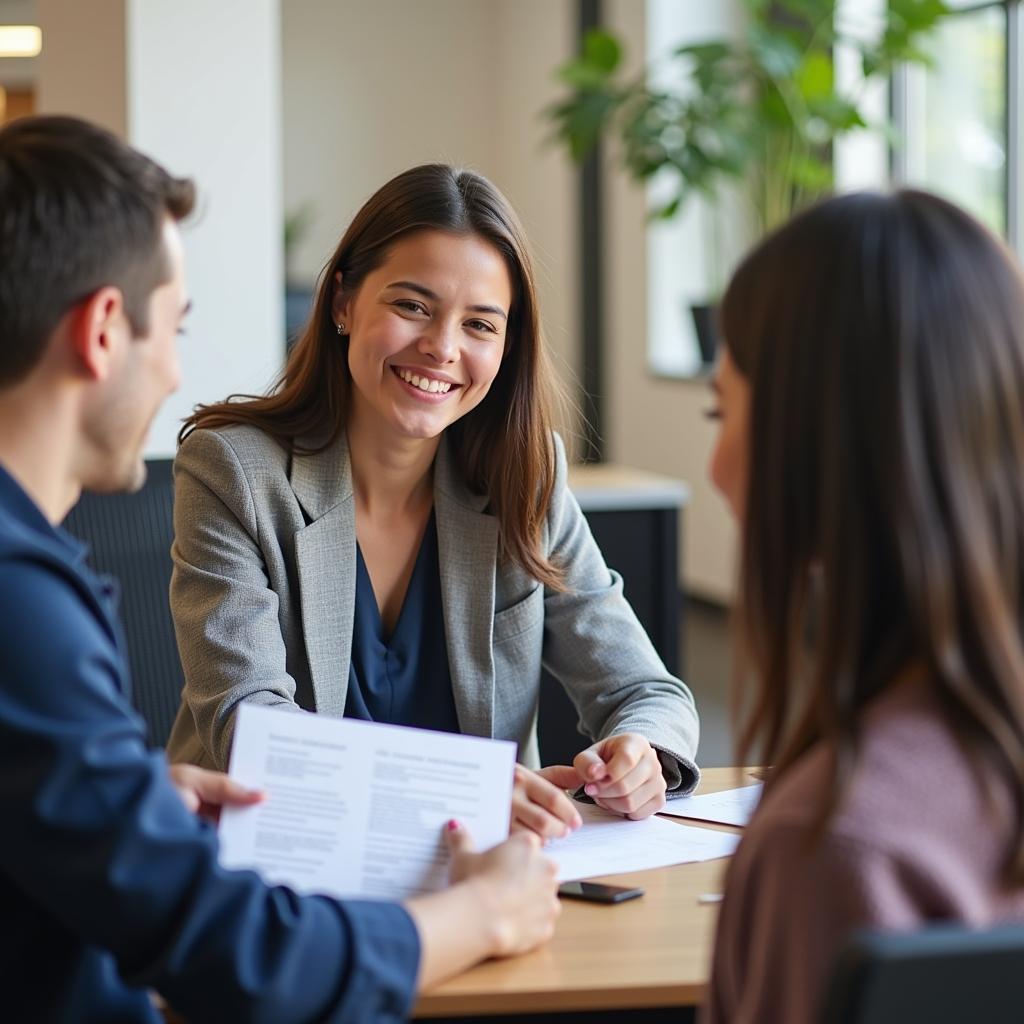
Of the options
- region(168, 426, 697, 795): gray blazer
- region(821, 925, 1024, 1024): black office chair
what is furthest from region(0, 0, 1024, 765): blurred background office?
region(821, 925, 1024, 1024): black office chair

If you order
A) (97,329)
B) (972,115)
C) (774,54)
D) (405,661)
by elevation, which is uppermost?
(774,54)

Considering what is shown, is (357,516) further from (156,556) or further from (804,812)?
(804,812)

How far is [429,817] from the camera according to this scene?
1357mm

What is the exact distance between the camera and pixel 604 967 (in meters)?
1.34

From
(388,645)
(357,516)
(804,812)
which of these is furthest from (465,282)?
(804,812)

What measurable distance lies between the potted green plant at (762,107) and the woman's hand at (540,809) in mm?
3798

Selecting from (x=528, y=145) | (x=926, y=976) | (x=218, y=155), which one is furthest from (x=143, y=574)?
(x=528, y=145)

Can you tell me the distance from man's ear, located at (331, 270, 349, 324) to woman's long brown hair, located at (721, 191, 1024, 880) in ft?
3.73

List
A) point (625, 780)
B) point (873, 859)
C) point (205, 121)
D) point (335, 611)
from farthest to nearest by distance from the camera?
point (205, 121), point (335, 611), point (625, 780), point (873, 859)

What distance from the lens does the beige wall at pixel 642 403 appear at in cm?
669

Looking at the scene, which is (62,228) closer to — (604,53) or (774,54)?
(774,54)

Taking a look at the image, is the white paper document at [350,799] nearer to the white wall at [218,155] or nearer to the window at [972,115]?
the white wall at [218,155]

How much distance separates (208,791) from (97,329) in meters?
0.41

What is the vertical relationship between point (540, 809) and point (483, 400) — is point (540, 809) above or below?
below
